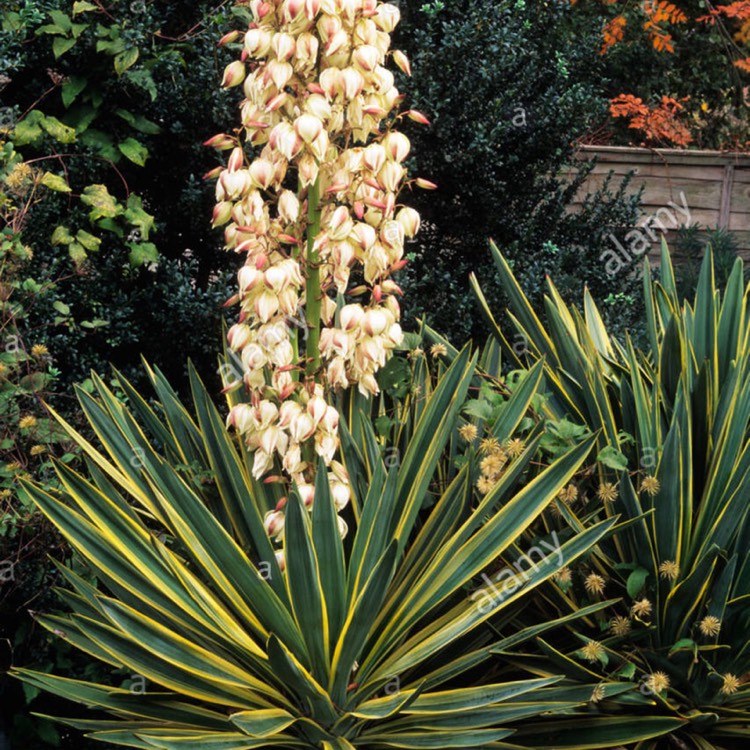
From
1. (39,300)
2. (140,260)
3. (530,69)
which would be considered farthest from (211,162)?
(530,69)

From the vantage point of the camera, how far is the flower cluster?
195 centimetres

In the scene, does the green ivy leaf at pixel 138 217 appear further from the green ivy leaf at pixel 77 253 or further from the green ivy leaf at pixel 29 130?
the green ivy leaf at pixel 29 130

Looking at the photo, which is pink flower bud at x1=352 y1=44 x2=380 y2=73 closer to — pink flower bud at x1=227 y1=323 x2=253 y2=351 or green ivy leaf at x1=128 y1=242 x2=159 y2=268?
pink flower bud at x1=227 y1=323 x2=253 y2=351

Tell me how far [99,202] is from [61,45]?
0.54 metres

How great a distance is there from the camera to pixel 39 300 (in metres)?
3.31

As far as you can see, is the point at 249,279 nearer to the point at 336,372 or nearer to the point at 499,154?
the point at 336,372

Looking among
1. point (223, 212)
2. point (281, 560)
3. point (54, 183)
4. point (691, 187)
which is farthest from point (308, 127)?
point (691, 187)

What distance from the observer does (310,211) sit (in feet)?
6.93

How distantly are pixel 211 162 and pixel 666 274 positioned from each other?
1774 mm

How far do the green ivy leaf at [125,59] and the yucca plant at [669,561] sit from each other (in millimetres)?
1935

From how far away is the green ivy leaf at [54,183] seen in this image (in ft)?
10.9

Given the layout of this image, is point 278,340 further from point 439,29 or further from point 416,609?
point 439,29

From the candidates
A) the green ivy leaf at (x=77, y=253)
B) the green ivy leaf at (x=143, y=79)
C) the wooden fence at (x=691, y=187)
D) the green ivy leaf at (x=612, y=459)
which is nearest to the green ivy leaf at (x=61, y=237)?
the green ivy leaf at (x=77, y=253)

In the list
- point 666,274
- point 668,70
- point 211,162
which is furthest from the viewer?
point 668,70
